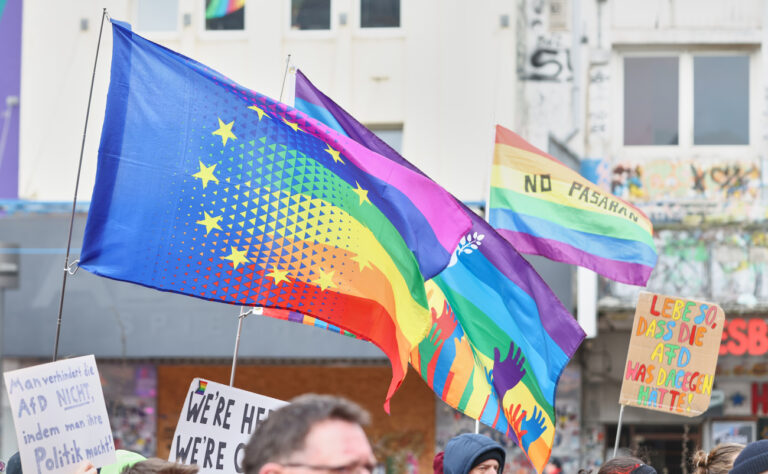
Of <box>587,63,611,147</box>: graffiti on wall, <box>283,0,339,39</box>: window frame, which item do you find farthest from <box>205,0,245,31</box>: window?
<box>587,63,611,147</box>: graffiti on wall

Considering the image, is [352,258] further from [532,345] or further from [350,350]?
[350,350]

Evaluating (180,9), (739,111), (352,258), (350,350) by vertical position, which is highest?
(180,9)

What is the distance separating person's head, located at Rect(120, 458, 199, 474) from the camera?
184 inches

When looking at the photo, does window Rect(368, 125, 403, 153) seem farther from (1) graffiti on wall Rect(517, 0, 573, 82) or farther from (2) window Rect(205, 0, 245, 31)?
(2) window Rect(205, 0, 245, 31)

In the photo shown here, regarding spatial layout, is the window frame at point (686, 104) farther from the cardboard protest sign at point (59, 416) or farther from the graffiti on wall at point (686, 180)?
the cardboard protest sign at point (59, 416)

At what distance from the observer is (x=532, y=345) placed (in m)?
7.98

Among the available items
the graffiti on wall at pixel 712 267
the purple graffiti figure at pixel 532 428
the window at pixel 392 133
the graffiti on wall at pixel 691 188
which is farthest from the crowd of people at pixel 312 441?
the graffiti on wall at pixel 691 188

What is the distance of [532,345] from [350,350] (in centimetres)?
822

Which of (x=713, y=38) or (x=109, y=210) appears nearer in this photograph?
(x=109, y=210)

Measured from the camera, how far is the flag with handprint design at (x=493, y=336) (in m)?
7.66

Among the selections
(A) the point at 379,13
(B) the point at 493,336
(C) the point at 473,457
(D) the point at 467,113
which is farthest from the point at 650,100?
(C) the point at 473,457

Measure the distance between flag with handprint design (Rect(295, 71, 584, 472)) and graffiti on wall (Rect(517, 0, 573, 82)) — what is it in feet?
32.5

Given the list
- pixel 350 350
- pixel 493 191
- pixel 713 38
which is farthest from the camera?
pixel 713 38

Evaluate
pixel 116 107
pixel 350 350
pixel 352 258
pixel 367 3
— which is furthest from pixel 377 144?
pixel 367 3
